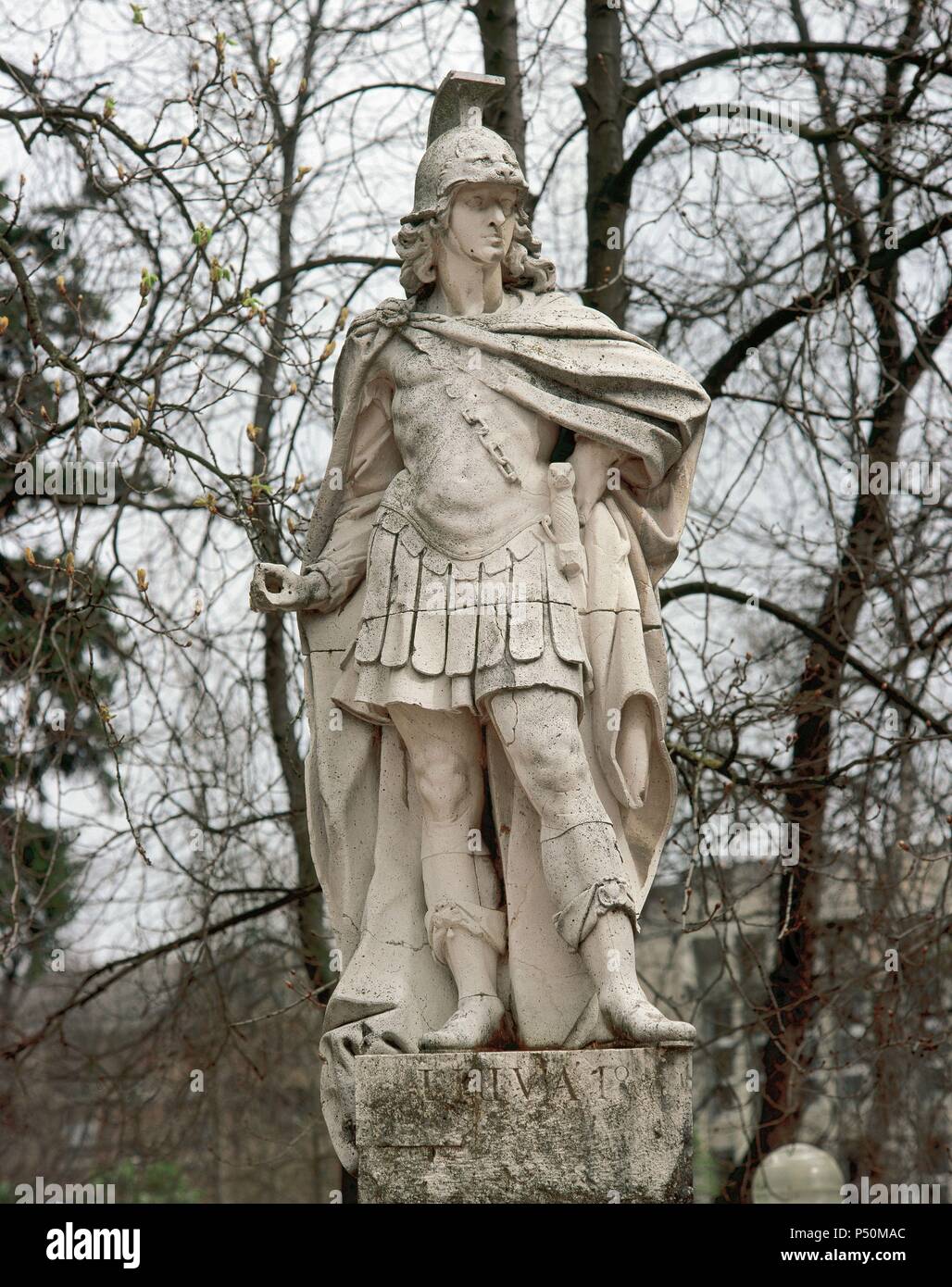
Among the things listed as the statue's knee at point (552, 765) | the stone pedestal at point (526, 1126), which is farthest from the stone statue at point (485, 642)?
the stone pedestal at point (526, 1126)

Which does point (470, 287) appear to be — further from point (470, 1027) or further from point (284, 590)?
point (470, 1027)

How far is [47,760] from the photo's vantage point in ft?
33.5

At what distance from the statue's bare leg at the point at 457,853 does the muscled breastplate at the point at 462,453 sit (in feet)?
1.71

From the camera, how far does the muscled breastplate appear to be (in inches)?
227

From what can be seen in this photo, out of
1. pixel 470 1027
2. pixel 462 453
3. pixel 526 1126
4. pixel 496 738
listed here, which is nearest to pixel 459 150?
pixel 462 453

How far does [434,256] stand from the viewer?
6125 millimetres

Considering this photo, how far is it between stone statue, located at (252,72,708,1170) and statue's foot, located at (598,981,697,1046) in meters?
0.02

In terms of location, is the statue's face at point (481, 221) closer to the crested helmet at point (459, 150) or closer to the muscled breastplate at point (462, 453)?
the crested helmet at point (459, 150)

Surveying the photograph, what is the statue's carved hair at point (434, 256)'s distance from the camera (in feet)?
19.9

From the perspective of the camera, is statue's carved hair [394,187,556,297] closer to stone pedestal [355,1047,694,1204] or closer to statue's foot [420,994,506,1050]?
statue's foot [420,994,506,1050]

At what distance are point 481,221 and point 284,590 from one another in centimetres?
125

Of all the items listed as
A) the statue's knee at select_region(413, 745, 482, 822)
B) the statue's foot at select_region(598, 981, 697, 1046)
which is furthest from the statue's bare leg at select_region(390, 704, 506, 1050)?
the statue's foot at select_region(598, 981, 697, 1046)
